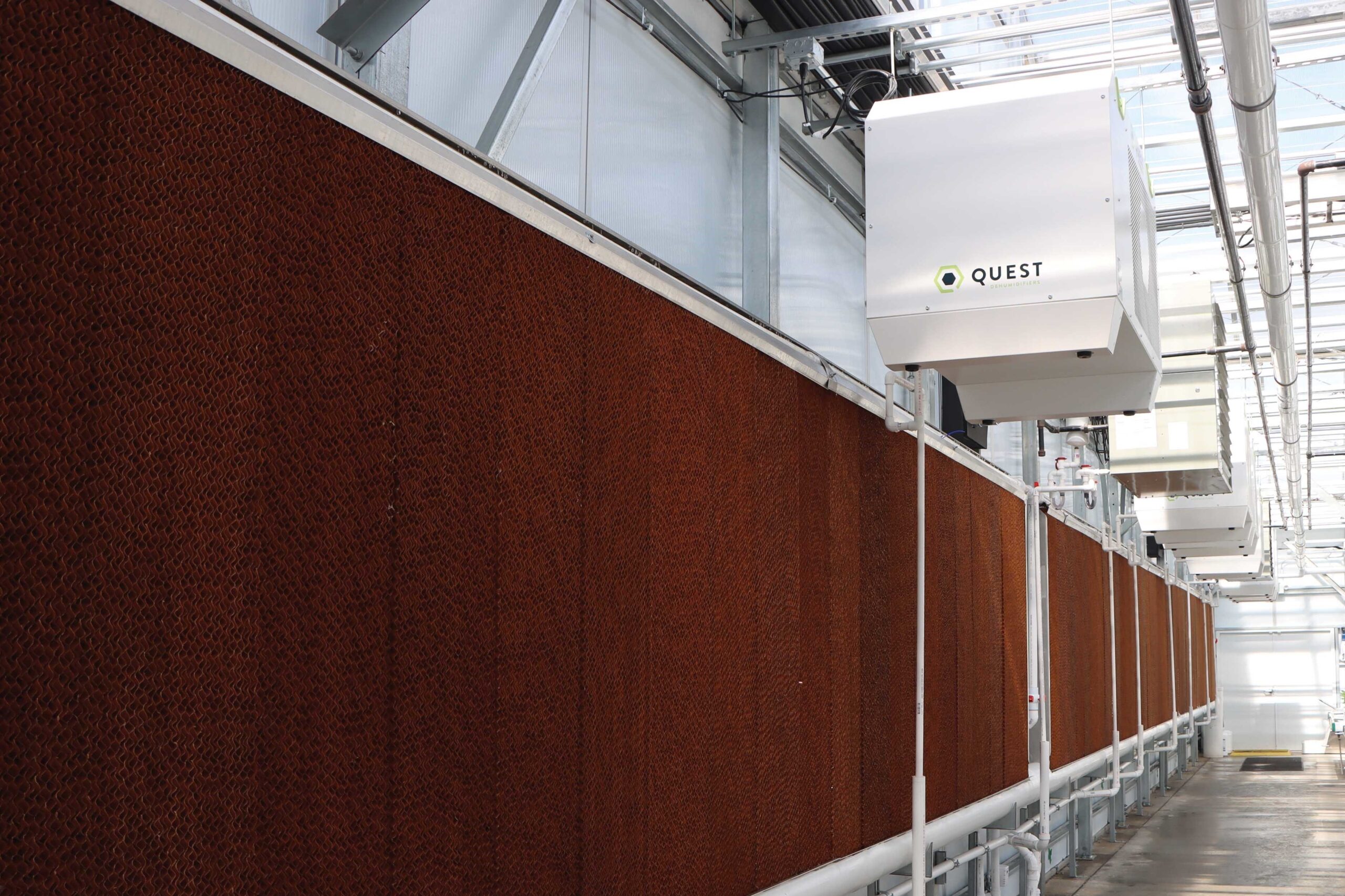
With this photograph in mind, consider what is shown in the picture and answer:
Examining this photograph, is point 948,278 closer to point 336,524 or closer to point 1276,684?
point 336,524

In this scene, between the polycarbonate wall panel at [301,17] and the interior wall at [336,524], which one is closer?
the interior wall at [336,524]

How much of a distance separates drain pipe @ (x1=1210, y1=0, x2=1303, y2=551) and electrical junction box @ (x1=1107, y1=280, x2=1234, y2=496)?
49 centimetres

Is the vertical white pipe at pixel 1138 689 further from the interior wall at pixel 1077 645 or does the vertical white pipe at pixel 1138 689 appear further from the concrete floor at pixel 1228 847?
the concrete floor at pixel 1228 847

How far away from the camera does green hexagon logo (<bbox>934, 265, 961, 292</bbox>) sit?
4.16 m

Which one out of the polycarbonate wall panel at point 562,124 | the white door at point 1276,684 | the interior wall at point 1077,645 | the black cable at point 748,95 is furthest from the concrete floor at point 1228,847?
the white door at point 1276,684

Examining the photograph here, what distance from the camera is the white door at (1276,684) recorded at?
104 ft

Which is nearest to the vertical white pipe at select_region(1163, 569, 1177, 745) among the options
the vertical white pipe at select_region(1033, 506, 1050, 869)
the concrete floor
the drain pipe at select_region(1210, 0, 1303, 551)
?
the concrete floor

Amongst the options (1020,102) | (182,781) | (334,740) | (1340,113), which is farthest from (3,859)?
(1340,113)

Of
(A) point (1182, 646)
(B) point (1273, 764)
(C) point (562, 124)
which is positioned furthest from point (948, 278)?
(B) point (1273, 764)

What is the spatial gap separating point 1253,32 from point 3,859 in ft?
15.7

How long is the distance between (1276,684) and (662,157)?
32.6 meters

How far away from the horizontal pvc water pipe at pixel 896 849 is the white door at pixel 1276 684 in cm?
2625

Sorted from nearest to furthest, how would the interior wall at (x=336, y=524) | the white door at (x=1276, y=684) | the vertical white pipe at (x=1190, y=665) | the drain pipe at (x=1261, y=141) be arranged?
the interior wall at (x=336, y=524), the drain pipe at (x=1261, y=141), the vertical white pipe at (x=1190, y=665), the white door at (x=1276, y=684)

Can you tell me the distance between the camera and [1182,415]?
8656mm
